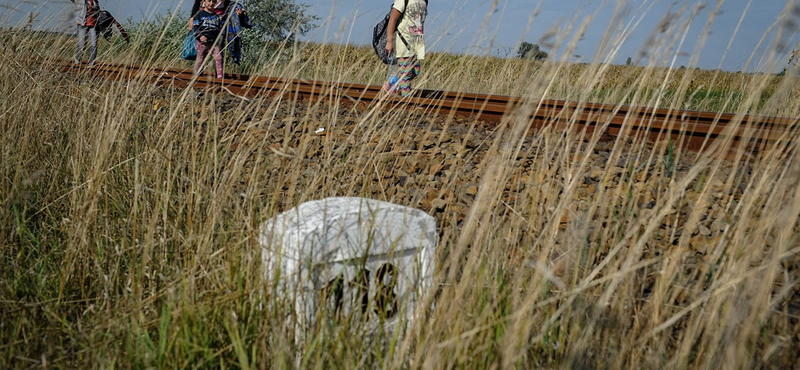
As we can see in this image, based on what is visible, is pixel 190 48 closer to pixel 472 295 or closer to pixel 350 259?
pixel 350 259

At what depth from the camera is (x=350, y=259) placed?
73.6 inches

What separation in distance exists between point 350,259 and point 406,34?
4.48 m

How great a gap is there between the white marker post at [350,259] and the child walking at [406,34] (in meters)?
4.17

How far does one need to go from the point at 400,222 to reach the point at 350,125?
296 centimetres

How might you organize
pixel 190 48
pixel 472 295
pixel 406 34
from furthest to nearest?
pixel 190 48, pixel 406 34, pixel 472 295

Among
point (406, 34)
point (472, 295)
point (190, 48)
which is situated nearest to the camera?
point (472, 295)

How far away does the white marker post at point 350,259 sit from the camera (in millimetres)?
1807

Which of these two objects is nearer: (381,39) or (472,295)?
(472,295)

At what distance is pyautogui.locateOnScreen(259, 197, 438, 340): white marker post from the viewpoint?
1807 millimetres

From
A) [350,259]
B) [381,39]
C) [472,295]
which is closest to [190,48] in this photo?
[381,39]

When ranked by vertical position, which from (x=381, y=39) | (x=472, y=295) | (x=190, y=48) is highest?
(x=381, y=39)

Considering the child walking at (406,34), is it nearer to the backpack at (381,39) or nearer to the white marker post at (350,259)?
the backpack at (381,39)

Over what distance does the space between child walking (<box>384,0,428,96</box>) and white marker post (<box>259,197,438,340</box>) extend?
13.7ft

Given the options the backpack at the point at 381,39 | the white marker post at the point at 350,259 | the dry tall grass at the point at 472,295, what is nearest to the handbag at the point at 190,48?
the backpack at the point at 381,39
